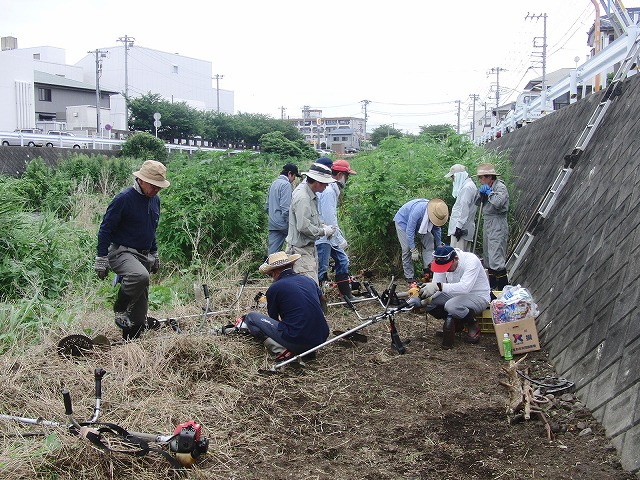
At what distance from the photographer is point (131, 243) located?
18.8ft

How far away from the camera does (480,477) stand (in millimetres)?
3621

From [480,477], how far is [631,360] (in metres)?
1.26

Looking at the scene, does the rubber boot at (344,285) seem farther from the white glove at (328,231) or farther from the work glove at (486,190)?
the work glove at (486,190)

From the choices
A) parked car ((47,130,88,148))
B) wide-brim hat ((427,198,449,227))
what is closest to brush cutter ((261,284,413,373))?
wide-brim hat ((427,198,449,227))

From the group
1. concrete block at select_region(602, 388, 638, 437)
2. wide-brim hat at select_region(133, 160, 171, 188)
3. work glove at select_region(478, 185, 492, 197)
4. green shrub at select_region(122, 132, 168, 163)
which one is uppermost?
green shrub at select_region(122, 132, 168, 163)

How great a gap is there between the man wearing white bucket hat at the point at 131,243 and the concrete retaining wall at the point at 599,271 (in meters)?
3.93

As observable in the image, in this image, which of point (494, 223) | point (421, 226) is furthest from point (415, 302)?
point (494, 223)

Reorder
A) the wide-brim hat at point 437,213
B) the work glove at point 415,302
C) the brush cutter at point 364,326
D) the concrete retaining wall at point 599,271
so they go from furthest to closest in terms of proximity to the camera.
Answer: the wide-brim hat at point 437,213
the work glove at point 415,302
the brush cutter at point 364,326
the concrete retaining wall at point 599,271

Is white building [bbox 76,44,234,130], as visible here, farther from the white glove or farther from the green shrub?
the white glove

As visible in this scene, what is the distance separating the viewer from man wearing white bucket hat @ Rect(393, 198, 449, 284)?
24.9 feet

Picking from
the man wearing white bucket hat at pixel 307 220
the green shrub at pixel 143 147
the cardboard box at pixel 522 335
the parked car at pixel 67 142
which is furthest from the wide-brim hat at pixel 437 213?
the parked car at pixel 67 142

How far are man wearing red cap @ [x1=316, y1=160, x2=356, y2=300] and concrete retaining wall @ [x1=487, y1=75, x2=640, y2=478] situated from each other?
2311 millimetres

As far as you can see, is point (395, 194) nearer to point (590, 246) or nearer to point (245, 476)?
point (590, 246)

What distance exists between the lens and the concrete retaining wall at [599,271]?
393cm
